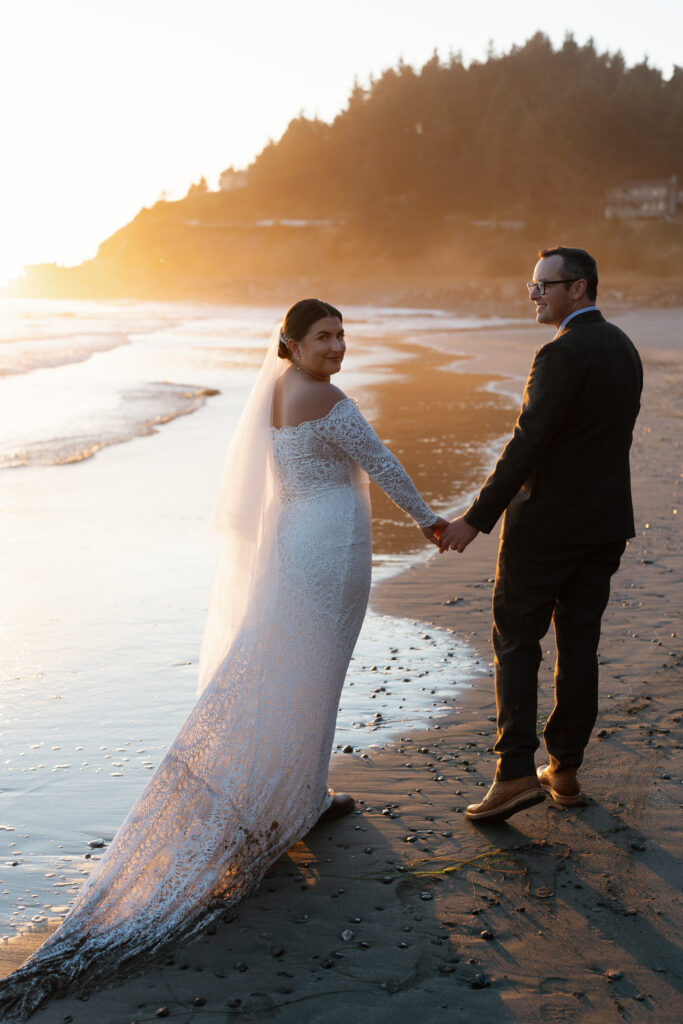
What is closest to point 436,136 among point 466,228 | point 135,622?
point 466,228

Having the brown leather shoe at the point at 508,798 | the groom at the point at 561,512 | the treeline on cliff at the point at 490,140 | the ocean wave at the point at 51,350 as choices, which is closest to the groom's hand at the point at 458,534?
the groom at the point at 561,512

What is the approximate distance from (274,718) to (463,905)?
0.87 m

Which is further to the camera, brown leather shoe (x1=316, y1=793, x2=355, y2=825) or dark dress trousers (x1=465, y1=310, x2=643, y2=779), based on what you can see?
brown leather shoe (x1=316, y1=793, x2=355, y2=825)

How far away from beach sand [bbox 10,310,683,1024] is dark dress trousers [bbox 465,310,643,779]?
347 mm

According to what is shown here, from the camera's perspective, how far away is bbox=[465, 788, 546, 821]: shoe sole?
3.59 meters

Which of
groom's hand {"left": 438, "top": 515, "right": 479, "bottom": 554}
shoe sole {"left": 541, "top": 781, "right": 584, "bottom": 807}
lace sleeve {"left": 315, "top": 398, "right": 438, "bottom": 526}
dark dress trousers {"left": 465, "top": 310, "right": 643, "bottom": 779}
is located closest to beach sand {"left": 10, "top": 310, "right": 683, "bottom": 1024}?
shoe sole {"left": 541, "top": 781, "right": 584, "bottom": 807}

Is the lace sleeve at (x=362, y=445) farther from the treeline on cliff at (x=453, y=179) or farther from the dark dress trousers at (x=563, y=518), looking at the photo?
the treeline on cliff at (x=453, y=179)

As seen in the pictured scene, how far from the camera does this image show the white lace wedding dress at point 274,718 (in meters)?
3.13

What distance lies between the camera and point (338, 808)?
12.4 feet

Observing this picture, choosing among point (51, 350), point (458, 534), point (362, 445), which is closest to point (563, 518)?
point (458, 534)

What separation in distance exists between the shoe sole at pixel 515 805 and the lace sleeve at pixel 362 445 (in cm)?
112

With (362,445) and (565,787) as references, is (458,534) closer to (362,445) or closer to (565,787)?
(362,445)

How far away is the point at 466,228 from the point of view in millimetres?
85812

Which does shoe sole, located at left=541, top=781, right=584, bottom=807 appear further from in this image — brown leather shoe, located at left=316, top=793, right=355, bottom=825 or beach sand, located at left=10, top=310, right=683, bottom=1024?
brown leather shoe, located at left=316, top=793, right=355, bottom=825
